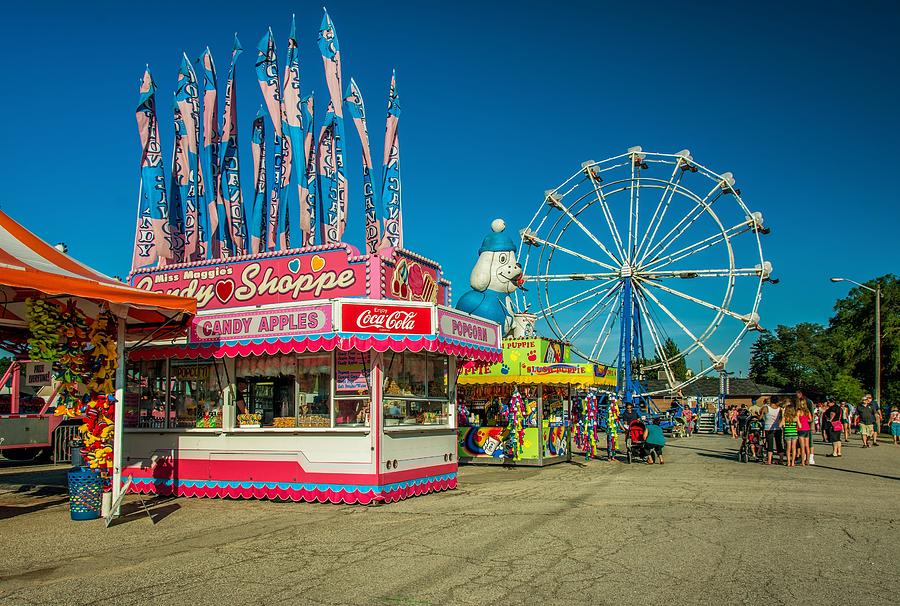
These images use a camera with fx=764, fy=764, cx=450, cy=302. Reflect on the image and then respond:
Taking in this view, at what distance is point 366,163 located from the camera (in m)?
15.4

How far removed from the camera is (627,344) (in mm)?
31734

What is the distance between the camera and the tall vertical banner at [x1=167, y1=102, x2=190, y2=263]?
16109 millimetres

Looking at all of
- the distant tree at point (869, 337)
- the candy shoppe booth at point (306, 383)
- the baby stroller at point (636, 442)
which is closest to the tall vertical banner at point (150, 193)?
the candy shoppe booth at point (306, 383)

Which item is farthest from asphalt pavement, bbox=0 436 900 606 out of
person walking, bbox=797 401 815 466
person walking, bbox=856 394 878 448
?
person walking, bbox=856 394 878 448

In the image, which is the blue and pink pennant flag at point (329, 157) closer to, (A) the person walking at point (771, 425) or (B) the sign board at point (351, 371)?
(B) the sign board at point (351, 371)

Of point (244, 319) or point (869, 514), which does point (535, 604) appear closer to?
point (869, 514)

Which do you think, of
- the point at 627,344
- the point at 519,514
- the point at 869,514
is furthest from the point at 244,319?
the point at 627,344

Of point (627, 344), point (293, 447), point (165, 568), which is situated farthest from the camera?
point (627, 344)

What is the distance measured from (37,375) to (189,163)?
347 inches

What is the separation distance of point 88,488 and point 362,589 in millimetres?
5658

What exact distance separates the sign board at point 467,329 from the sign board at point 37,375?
13.6m

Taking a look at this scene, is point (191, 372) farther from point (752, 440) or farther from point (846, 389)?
point (846, 389)

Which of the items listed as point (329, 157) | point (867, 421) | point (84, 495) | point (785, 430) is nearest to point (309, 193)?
point (329, 157)

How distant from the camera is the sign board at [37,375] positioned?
20.9 m
